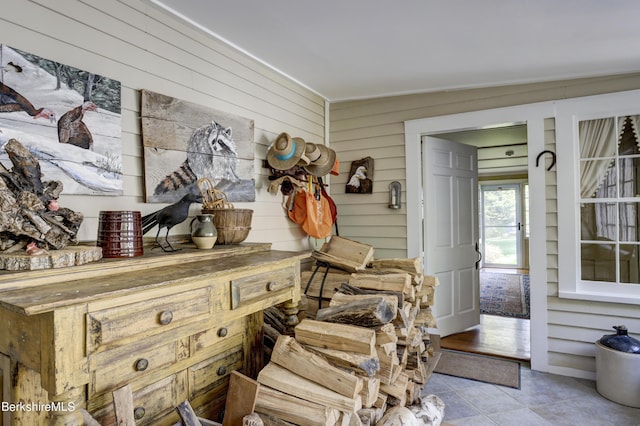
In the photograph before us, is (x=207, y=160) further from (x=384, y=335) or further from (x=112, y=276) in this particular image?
(x=384, y=335)

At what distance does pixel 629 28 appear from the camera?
2.25 meters

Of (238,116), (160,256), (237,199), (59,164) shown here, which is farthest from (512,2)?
(59,164)

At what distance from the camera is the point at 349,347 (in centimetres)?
179

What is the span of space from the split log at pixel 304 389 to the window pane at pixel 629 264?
262cm

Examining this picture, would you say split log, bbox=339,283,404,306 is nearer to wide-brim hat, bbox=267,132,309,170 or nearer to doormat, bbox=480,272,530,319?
wide-brim hat, bbox=267,132,309,170

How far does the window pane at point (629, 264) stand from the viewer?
2900mm

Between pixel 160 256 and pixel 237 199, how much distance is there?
110cm

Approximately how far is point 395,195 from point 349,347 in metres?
2.10

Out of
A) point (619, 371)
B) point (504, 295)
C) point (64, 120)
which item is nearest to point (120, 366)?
point (64, 120)

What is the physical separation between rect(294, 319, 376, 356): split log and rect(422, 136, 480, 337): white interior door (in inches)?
77.2

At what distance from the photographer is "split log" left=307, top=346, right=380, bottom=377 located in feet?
5.58

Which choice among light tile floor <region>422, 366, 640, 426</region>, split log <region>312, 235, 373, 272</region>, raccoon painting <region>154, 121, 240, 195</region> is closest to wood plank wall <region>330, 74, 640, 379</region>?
light tile floor <region>422, 366, 640, 426</region>

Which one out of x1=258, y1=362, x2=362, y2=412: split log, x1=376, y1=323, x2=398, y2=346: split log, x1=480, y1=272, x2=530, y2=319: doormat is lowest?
x1=480, y1=272, x2=530, y2=319: doormat

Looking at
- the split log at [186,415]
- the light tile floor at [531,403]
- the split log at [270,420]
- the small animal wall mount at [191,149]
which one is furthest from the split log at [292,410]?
the light tile floor at [531,403]
